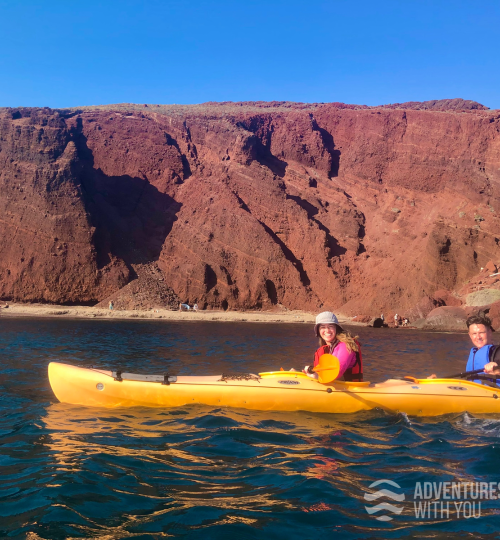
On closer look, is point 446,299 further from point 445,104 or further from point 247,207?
point 445,104

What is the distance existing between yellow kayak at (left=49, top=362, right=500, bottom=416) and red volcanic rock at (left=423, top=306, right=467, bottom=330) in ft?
64.2

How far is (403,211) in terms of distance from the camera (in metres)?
38.5

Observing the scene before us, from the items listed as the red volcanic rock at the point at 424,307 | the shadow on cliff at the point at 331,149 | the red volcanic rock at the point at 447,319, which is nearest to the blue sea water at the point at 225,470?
the red volcanic rock at the point at 447,319

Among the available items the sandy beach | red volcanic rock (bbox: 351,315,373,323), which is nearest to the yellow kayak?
the sandy beach

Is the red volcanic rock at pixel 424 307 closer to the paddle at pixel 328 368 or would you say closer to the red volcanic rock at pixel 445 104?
the paddle at pixel 328 368

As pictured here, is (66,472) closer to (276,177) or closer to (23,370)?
(23,370)

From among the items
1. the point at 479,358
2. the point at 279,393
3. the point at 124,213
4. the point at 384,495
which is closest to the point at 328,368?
the point at 279,393

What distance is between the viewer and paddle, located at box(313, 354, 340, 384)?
6125mm

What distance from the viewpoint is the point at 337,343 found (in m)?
6.25

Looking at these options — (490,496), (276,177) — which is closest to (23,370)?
(490,496)

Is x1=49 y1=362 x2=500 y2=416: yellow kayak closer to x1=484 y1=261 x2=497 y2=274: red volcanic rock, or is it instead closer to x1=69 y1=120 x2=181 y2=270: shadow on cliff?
x1=484 y1=261 x2=497 y2=274: red volcanic rock

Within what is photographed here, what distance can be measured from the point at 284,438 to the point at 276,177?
35.6 m

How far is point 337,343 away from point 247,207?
1272 inches

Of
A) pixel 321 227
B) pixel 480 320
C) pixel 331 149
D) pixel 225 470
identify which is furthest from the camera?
pixel 331 149
